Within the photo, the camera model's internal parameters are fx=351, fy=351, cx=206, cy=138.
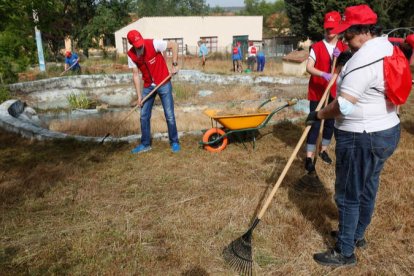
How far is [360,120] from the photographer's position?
6.97 ft

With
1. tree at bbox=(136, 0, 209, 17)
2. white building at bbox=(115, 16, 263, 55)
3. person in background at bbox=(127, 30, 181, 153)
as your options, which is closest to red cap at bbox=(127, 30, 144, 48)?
person in background at bbox=(127, 30, 181, 153)

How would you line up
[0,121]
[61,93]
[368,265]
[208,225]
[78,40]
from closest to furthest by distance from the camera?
[368,265], [208,225], [0,121], [61,93], [78,40]

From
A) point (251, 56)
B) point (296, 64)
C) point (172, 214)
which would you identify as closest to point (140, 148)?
point (172, 214)

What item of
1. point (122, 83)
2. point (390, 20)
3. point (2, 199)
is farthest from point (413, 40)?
point (390, 20)

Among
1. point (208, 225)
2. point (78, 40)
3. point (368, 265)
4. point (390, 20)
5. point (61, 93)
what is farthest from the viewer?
point (78, 40)

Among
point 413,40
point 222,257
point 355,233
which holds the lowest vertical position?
point 222,257

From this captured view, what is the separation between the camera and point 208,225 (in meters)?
3.06

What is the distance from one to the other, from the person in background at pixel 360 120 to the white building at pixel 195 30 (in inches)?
1036

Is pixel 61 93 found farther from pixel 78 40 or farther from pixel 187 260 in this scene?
pixel 78 40

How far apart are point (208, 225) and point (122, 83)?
10743 millimetres

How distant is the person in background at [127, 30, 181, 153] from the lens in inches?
180

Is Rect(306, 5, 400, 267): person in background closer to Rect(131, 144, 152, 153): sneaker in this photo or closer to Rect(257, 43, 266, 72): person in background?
Rect(131, 144, 152, 153): sneaker

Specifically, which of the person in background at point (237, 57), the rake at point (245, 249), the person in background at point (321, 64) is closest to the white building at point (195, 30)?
the person in background at point (237, 57)

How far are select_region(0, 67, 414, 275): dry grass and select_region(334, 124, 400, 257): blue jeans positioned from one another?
0.36 m
